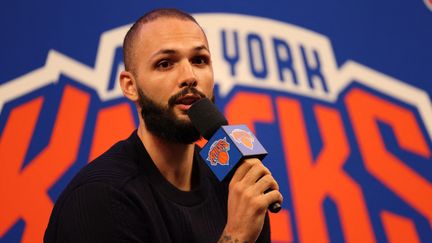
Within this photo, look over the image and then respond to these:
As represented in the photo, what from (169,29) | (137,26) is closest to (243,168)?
(169,29)

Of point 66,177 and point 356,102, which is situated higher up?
point 356,102

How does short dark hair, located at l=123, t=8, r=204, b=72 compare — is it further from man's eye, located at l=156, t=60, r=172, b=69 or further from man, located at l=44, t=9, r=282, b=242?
man's eye, located at l=156, t=60, r=172, b=69

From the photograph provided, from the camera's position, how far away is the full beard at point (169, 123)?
1256mm

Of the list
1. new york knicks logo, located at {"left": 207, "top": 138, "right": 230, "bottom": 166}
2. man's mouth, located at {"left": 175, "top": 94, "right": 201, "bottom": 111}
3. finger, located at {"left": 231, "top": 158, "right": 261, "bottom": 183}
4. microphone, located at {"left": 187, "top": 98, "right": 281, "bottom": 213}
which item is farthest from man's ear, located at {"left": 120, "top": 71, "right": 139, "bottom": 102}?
finger, located at {"left": 231, "top": 158, "right": 261, "bottom": 183}

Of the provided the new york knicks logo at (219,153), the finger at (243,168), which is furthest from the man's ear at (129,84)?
the finger at (243,168)

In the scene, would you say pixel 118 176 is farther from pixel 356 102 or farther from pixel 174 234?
pixel 356 102

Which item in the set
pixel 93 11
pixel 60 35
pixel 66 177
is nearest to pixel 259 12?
pixel 93 11

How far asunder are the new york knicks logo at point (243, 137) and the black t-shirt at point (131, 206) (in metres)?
0.30

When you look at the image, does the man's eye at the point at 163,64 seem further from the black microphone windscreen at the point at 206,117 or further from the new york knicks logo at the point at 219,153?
the new york knicks logo at the point at 219,153

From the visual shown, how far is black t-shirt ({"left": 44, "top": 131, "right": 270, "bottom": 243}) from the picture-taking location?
3.63 ft

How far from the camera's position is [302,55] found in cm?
252

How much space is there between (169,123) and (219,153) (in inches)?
10.3

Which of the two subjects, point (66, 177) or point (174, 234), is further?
point (66, 177)

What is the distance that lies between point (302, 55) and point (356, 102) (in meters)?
0.36
